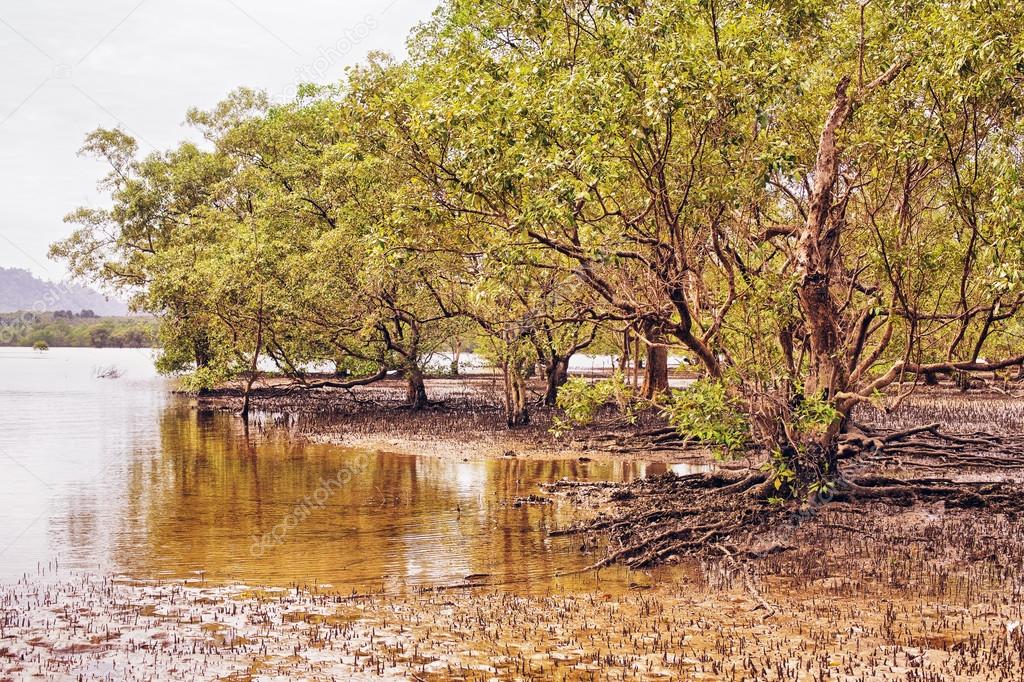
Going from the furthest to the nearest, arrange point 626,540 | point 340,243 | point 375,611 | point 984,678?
1. point 340,243
2. point 626,540
3. point 375,611
4. point 984,678

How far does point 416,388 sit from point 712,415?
22.2 meters

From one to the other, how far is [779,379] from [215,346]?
28226 mm

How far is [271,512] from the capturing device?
1695 centimetres

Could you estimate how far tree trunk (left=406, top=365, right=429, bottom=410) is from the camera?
1364 inches

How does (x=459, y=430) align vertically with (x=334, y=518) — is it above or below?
above

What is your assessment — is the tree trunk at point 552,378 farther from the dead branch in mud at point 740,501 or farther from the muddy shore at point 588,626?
the muddy shore at point 588,626

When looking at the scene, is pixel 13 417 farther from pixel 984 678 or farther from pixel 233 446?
pixel 984 678

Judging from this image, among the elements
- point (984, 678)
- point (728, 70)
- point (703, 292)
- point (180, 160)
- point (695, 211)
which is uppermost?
point (180, 160)

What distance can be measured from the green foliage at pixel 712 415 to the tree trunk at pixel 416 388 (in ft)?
68.9

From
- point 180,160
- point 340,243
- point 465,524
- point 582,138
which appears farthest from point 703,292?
Answer: point 180,160

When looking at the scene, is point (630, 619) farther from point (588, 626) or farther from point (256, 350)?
point (256, 350)

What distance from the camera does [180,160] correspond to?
47.8 metres

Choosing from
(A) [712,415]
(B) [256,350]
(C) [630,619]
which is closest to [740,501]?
(A) [712,415]

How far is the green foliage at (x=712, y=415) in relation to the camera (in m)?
14.1
